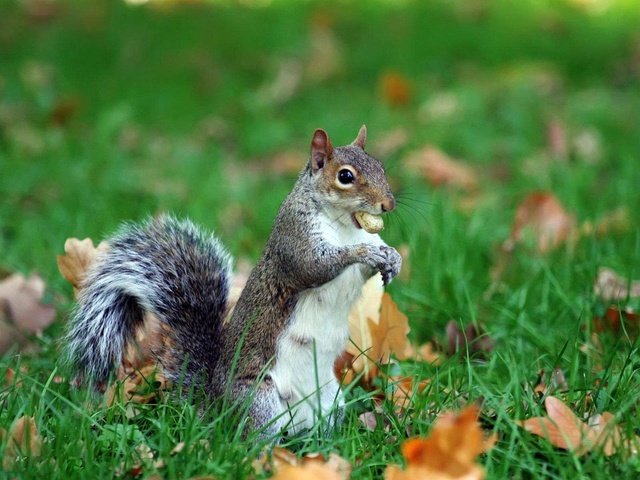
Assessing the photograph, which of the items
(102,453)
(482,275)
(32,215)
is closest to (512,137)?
(482,275)

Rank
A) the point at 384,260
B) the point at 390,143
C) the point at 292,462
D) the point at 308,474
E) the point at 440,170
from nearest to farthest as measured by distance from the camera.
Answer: the point at 308,474
the point at 292,462
the point at 384,260
the point at 440,170
the point at 390,143

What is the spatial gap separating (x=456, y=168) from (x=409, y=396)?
2.25 m

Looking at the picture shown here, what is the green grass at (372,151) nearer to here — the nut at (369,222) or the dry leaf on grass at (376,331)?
the dry leaf on grass at (376,331)

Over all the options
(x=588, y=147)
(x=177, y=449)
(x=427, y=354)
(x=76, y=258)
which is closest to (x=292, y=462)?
(x=177, y=449)

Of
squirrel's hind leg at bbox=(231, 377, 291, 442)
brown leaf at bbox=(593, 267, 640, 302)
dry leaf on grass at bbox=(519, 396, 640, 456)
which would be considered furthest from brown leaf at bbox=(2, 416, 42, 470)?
brown leaf at bbox=(593, 267, 640, 302)

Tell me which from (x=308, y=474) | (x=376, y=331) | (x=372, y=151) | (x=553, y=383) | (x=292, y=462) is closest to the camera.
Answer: (x=308, y=474)

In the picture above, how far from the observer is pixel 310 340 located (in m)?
1.93

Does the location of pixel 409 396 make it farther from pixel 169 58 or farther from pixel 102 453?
pixel 169 58

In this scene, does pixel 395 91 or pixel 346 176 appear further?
pixel 395 91

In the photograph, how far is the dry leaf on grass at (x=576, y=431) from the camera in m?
1.70

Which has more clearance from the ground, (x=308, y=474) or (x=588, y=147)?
(x=588, y=147)

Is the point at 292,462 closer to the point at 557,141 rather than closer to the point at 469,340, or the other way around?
the point at 469,340

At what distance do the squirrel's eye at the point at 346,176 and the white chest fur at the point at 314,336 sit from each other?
0.08 meters

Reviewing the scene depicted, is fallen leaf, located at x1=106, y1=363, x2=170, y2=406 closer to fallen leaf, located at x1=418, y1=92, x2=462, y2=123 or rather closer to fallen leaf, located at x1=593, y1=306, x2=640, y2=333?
fallen leaf, located at x1=593, y1=306, x2=640, y2=333
